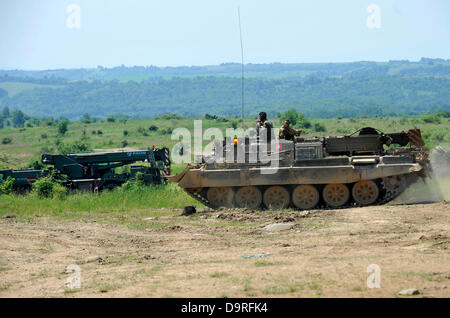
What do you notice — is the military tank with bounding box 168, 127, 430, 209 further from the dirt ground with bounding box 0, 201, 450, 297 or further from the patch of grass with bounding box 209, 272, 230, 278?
the patch of grass with bounding box 209, 272, 230, 278

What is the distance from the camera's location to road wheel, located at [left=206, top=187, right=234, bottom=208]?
21.6 m

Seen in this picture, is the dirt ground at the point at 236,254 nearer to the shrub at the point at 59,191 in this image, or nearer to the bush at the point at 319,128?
the shrub at the point at 59,191

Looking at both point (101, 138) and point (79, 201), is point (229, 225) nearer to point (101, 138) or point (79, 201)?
point (79, 201)

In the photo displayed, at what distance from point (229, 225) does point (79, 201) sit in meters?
7.69

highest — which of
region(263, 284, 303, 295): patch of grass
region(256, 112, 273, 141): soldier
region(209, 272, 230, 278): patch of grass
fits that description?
region(256, 112, 273, 141): soldier

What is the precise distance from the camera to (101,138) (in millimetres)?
71938

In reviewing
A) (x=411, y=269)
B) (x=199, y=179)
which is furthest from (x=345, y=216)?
(x=411, y=269)

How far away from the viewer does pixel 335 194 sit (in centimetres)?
2102

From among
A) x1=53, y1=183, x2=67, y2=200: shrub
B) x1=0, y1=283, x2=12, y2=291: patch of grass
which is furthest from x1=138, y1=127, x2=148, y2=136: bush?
x1=0, y1=283, x2=12, y2=291: patch of grass

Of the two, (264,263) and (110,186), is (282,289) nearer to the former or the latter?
(264,263)

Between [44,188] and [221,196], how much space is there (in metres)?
8.05

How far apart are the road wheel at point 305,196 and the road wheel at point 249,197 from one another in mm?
1082

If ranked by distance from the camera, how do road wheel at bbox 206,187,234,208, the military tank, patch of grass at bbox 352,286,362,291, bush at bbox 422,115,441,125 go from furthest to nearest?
bush at bbox 422,115,441,125, road wheel at bbox 206,187,234,208, the military tank, patch of grass at bbox 352,286,362,291

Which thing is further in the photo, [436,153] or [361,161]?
[436,153]
